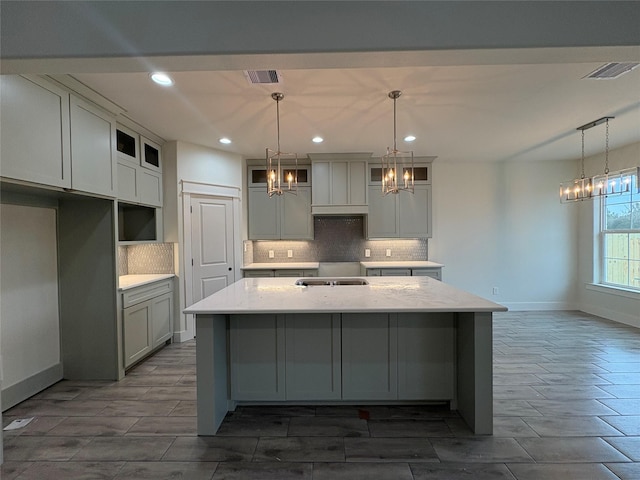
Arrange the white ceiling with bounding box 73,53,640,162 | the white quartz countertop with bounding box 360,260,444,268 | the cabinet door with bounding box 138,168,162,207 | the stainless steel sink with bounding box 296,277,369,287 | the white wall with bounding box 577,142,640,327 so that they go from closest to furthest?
1. the white ceiling with bounding box 73,53,640,162
2. the stainless steel sink with bounding box 296,277,369,287
3. the cabinet door with bounding box 138,168,162,207
4. the white wall with bounding box 577,142,640,327
5. the white quartz countertop with bounding box 360,260,444,268

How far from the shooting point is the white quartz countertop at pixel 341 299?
2225 mm

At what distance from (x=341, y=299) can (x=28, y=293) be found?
2745 millimetres

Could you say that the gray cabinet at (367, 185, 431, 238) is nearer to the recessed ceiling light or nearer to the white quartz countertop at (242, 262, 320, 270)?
the white quartz countertop at (242, 262, 320, 270)

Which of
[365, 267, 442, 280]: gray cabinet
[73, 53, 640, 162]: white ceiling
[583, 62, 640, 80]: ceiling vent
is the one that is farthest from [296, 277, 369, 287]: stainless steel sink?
[583, 62, 640, 80]: ceiling vent

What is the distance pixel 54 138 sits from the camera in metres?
2.55

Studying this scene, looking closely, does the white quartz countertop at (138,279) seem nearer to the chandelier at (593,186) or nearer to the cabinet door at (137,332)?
the cabinet door at (137,332)

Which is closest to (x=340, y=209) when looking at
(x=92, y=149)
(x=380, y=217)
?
(x=380, y=217)

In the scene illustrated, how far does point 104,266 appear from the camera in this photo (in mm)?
3229

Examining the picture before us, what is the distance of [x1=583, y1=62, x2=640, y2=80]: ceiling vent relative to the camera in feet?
7.97

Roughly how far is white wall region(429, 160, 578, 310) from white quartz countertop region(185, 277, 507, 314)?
2855 mm

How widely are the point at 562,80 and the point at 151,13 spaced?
2.97 m

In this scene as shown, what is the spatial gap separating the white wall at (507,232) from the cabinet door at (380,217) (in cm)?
86

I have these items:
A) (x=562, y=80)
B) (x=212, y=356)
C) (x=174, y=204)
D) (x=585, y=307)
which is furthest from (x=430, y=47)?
(x=585, y=307)

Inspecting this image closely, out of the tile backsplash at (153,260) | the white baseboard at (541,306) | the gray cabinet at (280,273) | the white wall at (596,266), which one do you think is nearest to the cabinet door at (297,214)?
the gray cabinet at (280,273)
